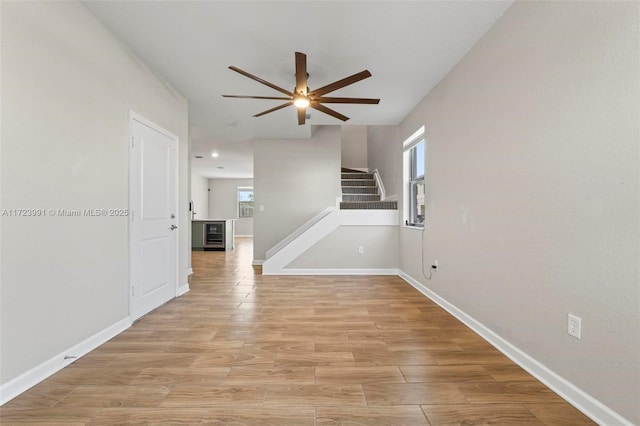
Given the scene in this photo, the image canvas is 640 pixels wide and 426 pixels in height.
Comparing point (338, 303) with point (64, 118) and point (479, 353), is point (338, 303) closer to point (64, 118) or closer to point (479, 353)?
point (479, 353)

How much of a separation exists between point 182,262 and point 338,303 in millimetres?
2128

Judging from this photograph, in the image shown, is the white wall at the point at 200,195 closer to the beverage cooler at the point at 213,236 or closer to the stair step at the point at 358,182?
the beverage cooler at the point at 213,236

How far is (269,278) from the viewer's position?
4.64 m

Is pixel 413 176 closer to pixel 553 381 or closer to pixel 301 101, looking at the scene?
pixel 301 101

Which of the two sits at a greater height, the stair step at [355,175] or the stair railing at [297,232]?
the stair step at [355,175]

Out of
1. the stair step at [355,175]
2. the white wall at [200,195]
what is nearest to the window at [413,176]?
the stair step at [355,175]

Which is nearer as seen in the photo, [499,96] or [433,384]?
[433,384]

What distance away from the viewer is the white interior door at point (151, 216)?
2725 mm

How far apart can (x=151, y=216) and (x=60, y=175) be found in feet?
3.73

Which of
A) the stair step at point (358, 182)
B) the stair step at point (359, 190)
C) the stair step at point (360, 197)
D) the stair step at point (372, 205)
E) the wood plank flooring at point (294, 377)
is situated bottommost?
the wood plank flooring at point (294, 377)

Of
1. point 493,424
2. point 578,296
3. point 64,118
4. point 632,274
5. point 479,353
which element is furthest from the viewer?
point 479,353

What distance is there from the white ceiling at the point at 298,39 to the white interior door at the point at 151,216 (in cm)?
75

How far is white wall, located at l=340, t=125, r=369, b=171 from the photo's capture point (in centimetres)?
826

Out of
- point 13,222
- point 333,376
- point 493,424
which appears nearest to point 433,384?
point 493,424
